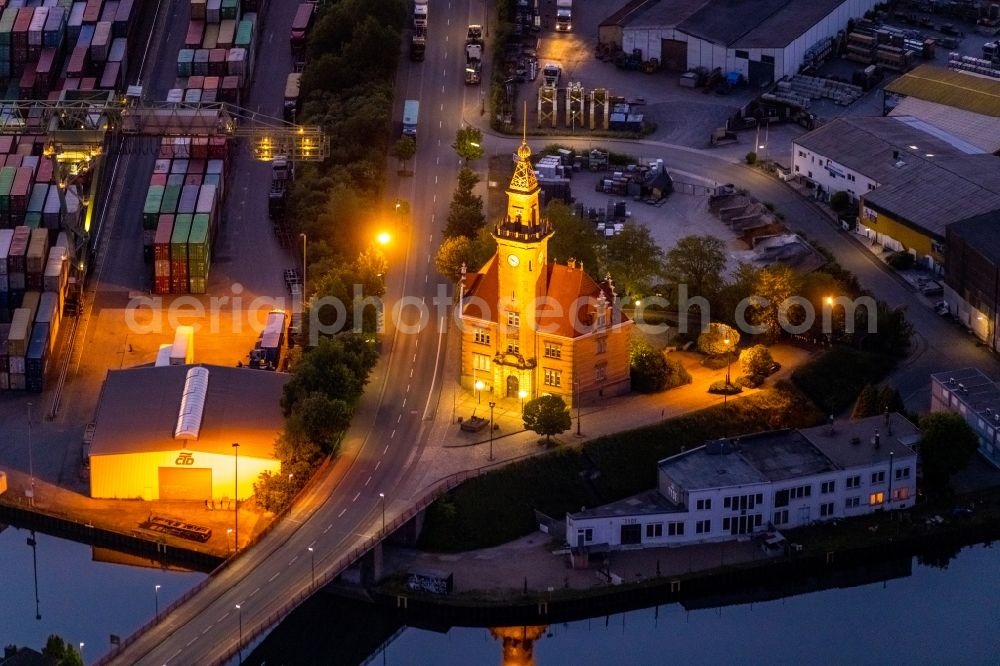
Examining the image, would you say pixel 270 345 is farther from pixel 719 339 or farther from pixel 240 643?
pixel 240 643

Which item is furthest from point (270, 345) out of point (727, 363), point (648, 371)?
point (727, 363)

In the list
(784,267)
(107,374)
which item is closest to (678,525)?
(784,267)

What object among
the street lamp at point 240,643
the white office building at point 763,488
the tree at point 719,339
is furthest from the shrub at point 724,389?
the street lamp at point 240,643

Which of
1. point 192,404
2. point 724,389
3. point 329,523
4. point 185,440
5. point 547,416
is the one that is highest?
point 547,416

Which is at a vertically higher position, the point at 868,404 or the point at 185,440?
the point at 185,440

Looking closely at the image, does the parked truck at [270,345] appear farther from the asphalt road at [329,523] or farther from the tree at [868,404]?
the tree at [868,404]
